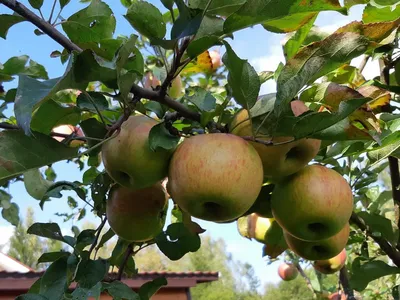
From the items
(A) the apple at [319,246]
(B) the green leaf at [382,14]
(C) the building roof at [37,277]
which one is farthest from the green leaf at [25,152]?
(C) the building roof at [37,277]

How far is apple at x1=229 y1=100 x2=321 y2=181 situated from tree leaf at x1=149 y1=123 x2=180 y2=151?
0.15 m

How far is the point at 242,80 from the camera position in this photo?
0.89 m

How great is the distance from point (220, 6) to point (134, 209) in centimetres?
51

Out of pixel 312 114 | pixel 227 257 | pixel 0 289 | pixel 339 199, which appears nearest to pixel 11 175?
pixel 312 114

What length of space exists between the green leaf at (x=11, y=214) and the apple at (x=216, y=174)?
1565mm

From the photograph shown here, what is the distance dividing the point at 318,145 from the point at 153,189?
1.30ft

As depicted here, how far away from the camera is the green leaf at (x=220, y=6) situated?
2.82 feet

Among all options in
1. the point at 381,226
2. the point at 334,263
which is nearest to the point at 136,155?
the point at 381,226

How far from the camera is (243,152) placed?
0.89 meters

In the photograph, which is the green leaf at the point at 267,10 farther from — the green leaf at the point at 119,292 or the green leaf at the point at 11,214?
the green leaf at the point at 11,214

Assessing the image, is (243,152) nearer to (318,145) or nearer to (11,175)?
(318,145)

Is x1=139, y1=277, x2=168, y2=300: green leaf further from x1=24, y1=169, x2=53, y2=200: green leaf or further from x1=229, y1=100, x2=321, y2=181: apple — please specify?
x1=229, y1=100, x2=321, y2=181: apple

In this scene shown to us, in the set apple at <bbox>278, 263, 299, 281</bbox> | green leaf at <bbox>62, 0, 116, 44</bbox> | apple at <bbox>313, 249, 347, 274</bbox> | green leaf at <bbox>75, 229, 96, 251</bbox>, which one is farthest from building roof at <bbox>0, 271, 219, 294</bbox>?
green leaf at <bbox>62, 0, 116, 44</bbox>

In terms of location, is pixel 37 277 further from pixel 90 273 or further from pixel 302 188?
pixel 302 188
